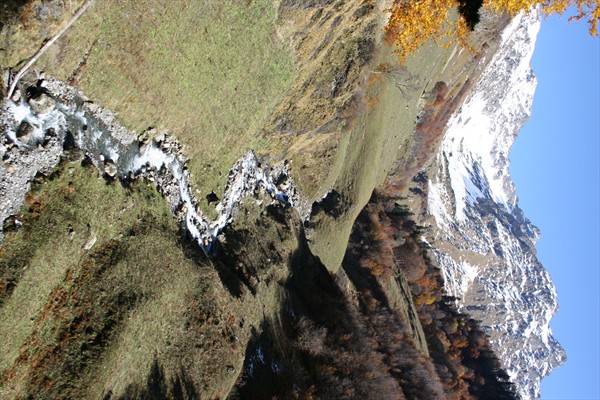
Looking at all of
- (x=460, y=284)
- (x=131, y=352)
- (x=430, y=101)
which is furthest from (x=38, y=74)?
(x=460, y=284)

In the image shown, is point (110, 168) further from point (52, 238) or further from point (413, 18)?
point (413, 18)

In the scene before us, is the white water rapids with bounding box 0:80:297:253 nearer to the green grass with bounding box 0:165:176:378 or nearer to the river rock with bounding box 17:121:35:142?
the river rock with bounding box 17:121:35:142

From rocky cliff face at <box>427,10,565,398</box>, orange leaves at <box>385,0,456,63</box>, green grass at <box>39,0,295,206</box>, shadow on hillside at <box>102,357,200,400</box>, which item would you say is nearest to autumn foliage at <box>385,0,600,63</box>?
orange leaves at <box>385,0,456,63</box>

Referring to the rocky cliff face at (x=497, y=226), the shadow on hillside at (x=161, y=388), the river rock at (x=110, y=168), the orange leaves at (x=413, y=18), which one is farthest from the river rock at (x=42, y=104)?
the rocky cliff face at (x=497, y=226)

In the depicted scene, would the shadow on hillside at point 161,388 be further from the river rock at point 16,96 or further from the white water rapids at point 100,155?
the river rock at point 16,96

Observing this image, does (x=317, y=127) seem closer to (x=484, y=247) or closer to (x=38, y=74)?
(x=38, y=74)
